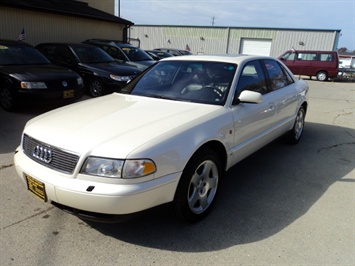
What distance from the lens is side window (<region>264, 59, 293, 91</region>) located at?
4.55 m

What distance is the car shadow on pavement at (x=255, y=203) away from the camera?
2832 millimetres

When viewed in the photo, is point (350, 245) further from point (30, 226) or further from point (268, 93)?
point (30, 226)

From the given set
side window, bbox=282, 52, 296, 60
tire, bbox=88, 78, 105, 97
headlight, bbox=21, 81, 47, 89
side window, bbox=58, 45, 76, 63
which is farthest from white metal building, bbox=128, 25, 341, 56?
headlight, bbox=21, 81, 47, 89

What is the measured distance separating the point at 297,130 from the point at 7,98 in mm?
5892

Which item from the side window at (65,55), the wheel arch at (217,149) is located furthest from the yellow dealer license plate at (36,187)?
the side window at (65,55)

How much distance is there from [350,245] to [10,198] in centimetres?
337

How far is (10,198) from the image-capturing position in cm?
337

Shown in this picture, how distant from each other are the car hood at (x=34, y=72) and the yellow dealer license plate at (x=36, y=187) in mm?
4380

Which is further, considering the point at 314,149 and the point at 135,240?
the point at 314,149

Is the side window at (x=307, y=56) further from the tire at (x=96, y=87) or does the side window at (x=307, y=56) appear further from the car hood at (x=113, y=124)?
the car hood at (x=113, y=124)

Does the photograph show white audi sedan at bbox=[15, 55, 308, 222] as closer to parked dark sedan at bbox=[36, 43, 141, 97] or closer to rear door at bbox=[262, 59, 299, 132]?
rear door at bbox=[262, 59, 299, 132]

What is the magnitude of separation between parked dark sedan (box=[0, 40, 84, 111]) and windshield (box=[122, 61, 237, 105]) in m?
3.22

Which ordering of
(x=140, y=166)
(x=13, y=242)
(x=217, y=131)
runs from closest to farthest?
(x=140, y=166) → (x=13, y=242) → (x=217, y=131)

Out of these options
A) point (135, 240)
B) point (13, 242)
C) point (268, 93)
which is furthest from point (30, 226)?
point (268, 93)
